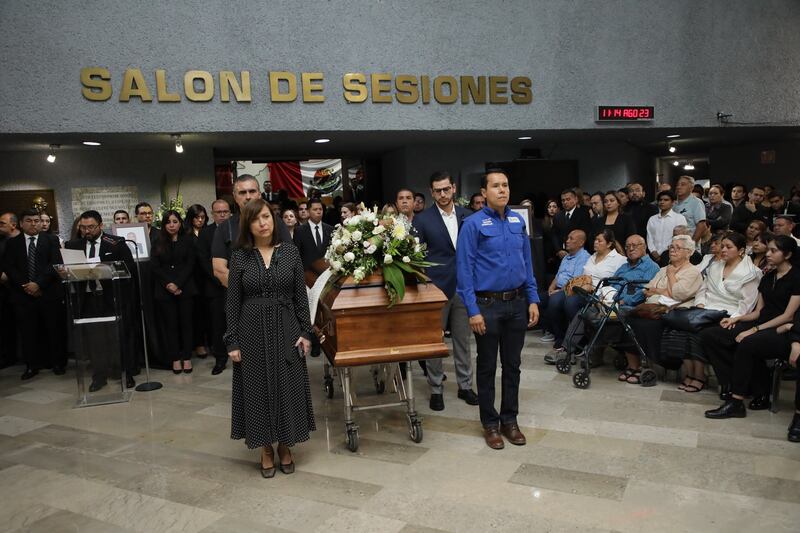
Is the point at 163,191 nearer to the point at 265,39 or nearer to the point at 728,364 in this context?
the point at 265,39

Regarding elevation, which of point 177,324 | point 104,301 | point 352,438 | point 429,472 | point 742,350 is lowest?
point 429,472

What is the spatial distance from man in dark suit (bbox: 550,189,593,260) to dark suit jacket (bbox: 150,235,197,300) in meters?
4.25

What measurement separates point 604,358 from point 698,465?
262 centimetres

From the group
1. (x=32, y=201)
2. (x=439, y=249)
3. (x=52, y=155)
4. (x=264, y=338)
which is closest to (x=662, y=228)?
(x=439, y=249)

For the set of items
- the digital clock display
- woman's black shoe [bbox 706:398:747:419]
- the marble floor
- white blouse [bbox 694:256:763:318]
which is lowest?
the marble floor

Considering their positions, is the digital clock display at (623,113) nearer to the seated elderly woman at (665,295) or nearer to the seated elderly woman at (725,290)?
the seated elderly woman at (665,295)

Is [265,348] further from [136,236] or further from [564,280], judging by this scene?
[564,280]

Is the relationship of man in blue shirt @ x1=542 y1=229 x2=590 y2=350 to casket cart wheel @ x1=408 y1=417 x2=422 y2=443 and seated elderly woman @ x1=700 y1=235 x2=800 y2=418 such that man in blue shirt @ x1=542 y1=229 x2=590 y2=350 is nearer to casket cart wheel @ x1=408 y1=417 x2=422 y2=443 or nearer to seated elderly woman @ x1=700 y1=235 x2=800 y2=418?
seated elderly woman @ x1=700 y1=235 x2=800 y2=418

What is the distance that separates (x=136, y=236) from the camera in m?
6.33

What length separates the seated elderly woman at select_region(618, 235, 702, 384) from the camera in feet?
17.2

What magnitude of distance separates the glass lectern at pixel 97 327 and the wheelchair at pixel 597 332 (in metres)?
4.00

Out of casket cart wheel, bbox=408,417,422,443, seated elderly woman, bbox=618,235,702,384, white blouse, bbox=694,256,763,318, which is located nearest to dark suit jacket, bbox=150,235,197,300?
casket cart wheel, bbox=408,417,422,443

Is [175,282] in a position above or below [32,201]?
below

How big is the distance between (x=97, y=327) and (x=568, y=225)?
5289mm
